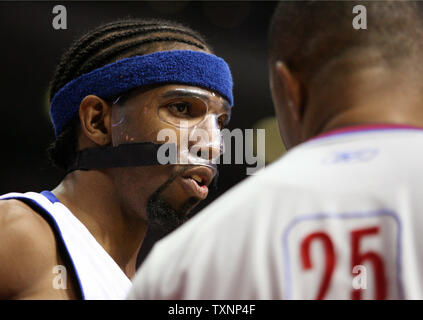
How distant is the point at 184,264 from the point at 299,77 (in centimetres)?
41

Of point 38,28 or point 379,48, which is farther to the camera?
point 38,28

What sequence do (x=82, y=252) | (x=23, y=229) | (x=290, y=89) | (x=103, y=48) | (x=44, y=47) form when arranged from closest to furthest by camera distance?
(x=290, y=89) < (x=23, y=229) < (x=82, y=252) < (x=103, y=48) < (x=44, y=47)

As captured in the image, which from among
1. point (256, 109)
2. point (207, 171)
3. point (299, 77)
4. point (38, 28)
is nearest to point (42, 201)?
point (207, 171)

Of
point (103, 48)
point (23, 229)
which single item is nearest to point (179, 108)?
point (103, 48)

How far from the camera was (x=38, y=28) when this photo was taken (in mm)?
3088

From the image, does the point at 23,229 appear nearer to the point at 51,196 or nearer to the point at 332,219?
the point at 51,196

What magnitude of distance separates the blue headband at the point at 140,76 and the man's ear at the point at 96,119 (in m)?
0.03

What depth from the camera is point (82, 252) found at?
1757 millimetres

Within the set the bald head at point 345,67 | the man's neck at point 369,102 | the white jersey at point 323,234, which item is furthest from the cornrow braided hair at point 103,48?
the white jersey at point 323,234

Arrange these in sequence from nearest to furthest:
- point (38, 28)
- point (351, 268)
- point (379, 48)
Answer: point (351, 268)
point (379, 48)
point (38, 28)

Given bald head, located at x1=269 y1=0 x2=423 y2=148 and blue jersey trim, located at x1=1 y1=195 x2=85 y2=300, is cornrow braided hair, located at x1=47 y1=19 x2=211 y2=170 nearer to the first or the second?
blue jersey trim, located at x1=1 y1=195 x2=85 y2=300

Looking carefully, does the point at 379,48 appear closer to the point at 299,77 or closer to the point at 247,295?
the point at 299,77

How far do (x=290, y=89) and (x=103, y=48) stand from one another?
1140mm

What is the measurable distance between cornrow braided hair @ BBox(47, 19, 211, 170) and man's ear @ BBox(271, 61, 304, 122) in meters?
0.98
